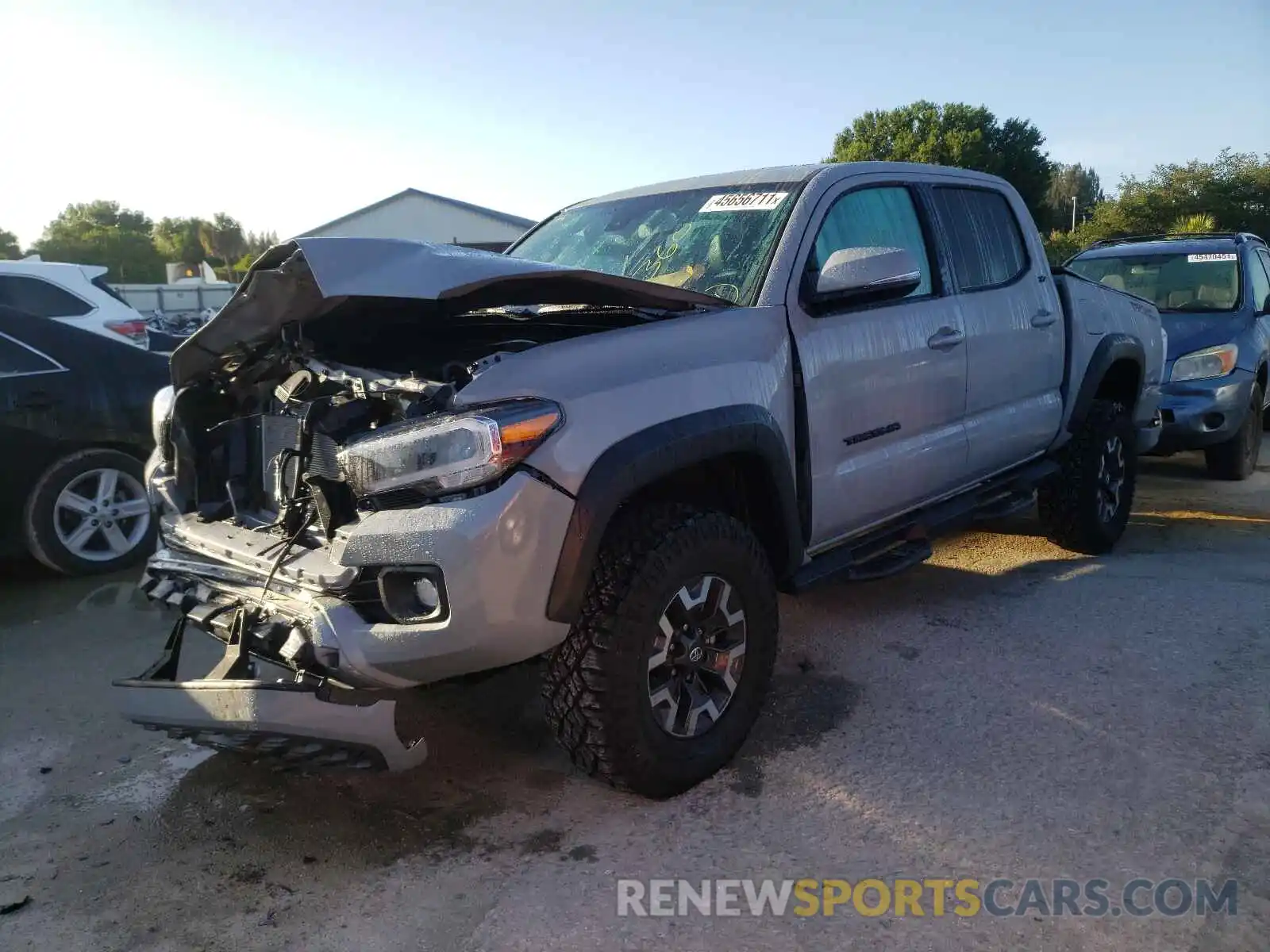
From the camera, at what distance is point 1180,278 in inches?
319

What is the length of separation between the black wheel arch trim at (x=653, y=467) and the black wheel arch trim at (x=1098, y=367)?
2579 mm

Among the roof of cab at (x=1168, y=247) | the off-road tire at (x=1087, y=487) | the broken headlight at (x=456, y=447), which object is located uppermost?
the roof of cab at (x=1168, y=247)

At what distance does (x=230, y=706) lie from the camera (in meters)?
2.55

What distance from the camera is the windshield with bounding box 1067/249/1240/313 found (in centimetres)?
785

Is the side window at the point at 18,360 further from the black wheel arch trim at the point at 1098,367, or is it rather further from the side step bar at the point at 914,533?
the black wheel arch trim at the point at 1098,367

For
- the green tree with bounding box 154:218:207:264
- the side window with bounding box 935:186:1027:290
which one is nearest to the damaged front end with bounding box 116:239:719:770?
the side window with bounding box 935:186:1027:290

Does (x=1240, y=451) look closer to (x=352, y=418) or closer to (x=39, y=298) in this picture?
(x=352, y=418)

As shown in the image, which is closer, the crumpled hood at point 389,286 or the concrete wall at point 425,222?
the crumpled hood at point 389,286

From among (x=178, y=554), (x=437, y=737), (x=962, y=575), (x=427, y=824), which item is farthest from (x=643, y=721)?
(x=962, y=575)

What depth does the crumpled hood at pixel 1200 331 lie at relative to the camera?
7406 millimetres

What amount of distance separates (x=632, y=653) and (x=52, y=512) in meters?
3.88

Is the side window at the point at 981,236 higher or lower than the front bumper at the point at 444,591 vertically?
higher

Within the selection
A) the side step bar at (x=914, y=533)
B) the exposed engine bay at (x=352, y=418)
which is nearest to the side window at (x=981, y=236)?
the side step bar at (x=914, y=533)

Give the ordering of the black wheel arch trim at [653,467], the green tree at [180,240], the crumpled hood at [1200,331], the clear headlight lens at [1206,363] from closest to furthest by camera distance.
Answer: the black wheel arch trim at [653,467], the clear headlight lens at [1206,363], the crumpled hood at [1200,331], the green tree at [180,240]
